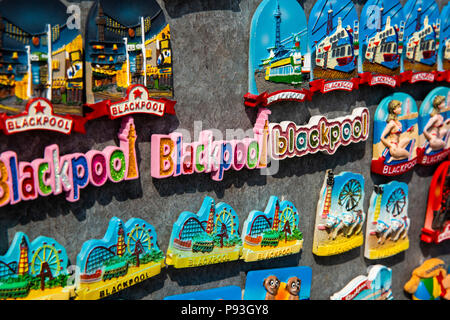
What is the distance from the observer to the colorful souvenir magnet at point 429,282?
213cm

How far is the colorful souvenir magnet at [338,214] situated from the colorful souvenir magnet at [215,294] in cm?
35

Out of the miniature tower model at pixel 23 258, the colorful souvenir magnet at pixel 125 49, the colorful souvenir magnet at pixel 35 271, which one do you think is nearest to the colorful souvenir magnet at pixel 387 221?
the colorful souvenir magnet at pixel 125 49

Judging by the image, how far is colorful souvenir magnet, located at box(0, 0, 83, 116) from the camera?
3.76ft

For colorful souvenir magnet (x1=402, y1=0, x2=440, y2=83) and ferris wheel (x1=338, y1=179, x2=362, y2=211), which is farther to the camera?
colorful souvenir magnet (x1=402, y1=0, x2=440, y2=83)

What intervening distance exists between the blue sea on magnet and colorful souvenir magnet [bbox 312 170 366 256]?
13.7 inches

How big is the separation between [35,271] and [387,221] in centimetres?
130

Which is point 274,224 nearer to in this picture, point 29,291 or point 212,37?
point 212,37

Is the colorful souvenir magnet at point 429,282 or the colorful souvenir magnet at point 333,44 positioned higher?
the colorful souvenir magnet at point 333,44

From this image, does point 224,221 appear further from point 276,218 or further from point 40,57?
point 40,57

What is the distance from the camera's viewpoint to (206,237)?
1.51m

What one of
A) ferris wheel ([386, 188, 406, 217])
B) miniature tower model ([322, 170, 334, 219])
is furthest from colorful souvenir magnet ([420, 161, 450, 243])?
miniature tower model ([322, 170, 334, 219])

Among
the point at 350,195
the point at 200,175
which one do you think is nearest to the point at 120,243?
the point at 200,175

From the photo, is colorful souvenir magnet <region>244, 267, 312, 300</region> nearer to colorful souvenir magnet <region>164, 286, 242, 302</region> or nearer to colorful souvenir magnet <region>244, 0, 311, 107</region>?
colorful souvenir magnet <region>164, 286, 242, 302</region>

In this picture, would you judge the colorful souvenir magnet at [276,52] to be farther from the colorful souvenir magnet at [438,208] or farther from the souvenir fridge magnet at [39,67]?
the colorful souvenir magnet at [438,208]
